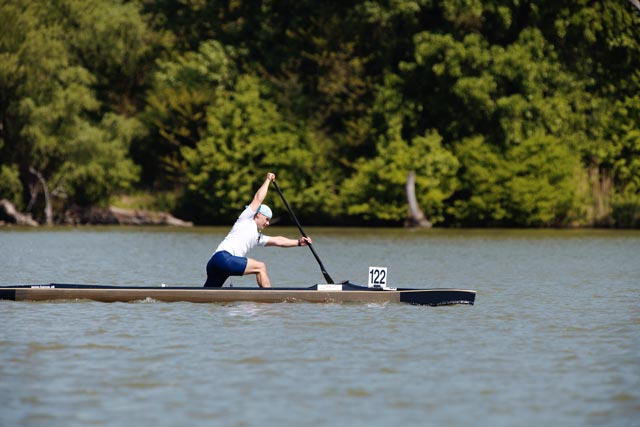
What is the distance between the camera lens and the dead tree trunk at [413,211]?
63481mm

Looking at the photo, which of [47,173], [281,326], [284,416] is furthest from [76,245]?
[284,416]

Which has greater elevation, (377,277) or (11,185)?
(11,185)

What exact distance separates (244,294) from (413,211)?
43.5 metres

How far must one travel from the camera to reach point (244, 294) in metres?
20.8

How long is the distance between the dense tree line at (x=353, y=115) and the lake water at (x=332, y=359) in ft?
113

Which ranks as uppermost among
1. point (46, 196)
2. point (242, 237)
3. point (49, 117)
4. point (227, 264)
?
point (49, 117)

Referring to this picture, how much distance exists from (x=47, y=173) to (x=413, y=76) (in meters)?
20.1

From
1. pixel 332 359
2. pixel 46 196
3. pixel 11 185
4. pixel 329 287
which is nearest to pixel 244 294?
pixel 329 287

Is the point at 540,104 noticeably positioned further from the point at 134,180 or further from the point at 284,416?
the point at 284,416

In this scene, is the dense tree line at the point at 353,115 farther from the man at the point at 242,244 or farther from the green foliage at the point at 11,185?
the man at the point at 242,244

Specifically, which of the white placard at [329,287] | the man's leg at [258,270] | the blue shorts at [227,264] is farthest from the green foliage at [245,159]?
the white placard at [329,287]

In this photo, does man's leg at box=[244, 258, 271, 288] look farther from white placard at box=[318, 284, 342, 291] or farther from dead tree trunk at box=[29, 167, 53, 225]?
dead tree trunk at box=[29, 167, 53, 225]

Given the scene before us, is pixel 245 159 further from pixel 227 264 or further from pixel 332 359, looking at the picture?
pixel 332 359

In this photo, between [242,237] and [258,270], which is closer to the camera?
[242,237]
